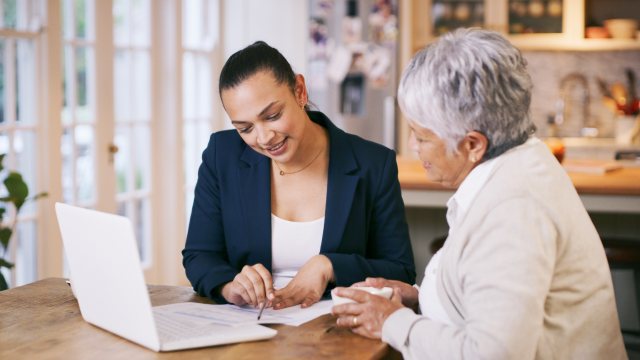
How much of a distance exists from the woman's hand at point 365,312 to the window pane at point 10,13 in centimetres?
229

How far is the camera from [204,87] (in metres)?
4.39

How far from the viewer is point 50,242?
2.93 meters

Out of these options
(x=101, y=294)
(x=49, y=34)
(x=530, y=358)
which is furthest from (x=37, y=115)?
(x=530, y=358)

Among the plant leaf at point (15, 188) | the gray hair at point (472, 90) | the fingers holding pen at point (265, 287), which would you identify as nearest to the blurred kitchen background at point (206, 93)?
the plant leaf at point (15, 188)

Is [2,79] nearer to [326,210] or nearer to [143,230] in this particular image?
[143,230]

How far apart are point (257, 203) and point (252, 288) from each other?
334mm

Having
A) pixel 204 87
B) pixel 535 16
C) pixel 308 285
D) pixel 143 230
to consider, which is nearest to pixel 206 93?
pixel 204 87

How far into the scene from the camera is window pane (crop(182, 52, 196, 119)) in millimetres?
4145

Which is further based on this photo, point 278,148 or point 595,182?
point 595,182

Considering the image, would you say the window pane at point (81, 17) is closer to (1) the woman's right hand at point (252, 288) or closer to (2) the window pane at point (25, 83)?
(2) the window pane at point (25, 83)

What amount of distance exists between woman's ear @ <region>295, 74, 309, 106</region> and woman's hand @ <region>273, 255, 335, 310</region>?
422 mm

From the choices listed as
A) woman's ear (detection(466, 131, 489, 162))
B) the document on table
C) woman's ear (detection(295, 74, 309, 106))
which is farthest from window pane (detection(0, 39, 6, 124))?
woman's ear (detection(466, 131, 489, 162))

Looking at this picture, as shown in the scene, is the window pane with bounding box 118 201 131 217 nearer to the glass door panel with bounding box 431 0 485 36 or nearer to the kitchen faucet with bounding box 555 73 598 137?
the glass door panel with bounding box 431 0 485 36

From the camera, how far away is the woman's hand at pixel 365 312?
1102mm
